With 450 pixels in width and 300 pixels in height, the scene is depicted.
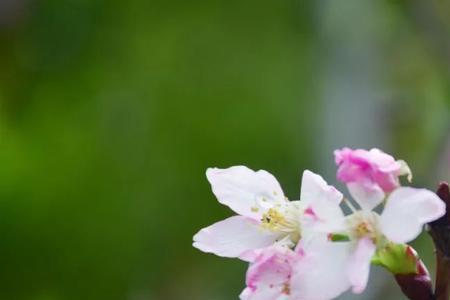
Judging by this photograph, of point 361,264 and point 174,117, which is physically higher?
point 174,117

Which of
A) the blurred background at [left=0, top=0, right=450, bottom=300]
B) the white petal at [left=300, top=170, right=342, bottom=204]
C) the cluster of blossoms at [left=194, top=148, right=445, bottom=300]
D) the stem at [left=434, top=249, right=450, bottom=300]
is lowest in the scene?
the stem at [left=434, top=249, right=450, bottom=300]

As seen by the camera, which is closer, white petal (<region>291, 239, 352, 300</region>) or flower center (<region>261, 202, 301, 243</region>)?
white petal (<region>291, 239, 352, 300</region>)

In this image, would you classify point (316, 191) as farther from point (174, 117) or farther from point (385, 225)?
point (174, 117)

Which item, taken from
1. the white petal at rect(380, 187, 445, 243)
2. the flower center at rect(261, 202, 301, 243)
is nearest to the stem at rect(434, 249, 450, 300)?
the white petal at rect(380, 187, 445, 243)

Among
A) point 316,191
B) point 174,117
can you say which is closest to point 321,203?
point 316,191

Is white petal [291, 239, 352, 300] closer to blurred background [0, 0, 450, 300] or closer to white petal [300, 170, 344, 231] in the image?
white petal [300, 170, 344, 231]
